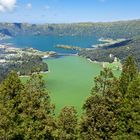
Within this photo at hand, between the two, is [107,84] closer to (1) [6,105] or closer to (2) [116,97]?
(2) [116,97]

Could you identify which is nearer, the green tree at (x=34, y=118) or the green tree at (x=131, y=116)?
the green tree at (x=131, y=116)

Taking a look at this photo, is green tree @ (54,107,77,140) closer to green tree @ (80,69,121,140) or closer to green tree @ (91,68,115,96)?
green tree @ (80,69,121,140)

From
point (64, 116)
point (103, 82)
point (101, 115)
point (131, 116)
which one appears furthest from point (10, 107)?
point (131, 116)

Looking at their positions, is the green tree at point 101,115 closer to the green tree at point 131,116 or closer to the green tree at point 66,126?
the green tree at point 131,116

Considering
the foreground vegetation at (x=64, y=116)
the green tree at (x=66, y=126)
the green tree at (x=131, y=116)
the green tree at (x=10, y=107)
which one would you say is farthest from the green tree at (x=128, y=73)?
the green tree at (x=10, y=107)

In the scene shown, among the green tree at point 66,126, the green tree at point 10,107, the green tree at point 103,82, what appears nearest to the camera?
the green tree at point 10,107

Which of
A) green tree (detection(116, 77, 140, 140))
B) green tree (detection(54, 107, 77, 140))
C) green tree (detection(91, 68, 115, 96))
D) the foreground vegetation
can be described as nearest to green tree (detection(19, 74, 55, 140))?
the foreground vegetation

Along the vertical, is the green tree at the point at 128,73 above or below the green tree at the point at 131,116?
above

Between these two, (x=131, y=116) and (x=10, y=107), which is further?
(x=131, y=116)

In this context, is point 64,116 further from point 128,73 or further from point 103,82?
point 128,73
